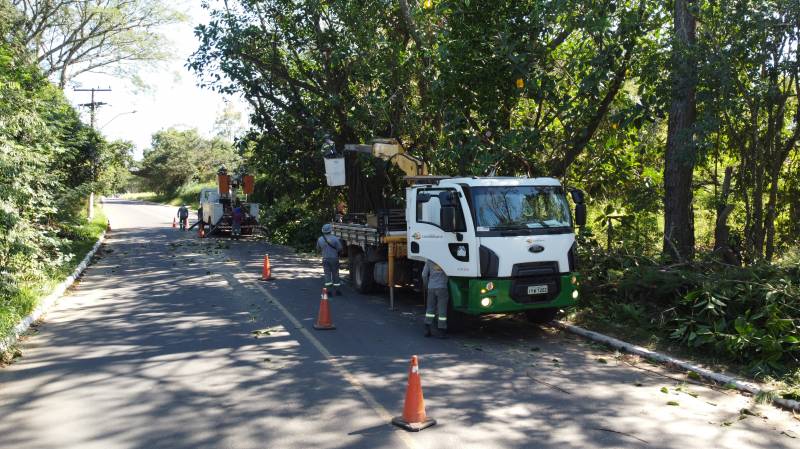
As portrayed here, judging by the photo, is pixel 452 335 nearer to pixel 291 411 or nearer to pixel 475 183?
pixel 475 183

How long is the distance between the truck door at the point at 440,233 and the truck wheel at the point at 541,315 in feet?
5.44

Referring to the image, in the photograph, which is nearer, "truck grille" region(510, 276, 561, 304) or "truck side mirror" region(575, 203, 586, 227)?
"truck grille" region(510, 276, 561, 304)

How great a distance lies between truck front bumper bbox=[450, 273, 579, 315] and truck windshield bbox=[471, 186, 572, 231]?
854 mm

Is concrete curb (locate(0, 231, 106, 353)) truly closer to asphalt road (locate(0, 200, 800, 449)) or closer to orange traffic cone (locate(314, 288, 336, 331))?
asphalt road (locate(0, 200, 800, 449))

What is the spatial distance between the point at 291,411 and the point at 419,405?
4.52ft

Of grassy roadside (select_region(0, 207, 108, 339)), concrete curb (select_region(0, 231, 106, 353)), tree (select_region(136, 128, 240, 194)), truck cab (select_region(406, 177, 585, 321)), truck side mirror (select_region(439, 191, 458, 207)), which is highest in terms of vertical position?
tree (select_region(136, 128, 240, 194))

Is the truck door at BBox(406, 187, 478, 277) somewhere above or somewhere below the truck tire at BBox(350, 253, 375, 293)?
above

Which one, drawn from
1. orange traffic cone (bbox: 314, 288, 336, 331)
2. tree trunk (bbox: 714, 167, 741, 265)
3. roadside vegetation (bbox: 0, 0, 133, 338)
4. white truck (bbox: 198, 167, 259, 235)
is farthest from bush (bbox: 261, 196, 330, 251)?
tree trunk (bbox: 714, 167, 741, 265)

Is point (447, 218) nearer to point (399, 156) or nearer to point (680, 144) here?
point (680, 144)

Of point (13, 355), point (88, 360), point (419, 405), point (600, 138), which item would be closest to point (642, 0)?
point (600, 138)

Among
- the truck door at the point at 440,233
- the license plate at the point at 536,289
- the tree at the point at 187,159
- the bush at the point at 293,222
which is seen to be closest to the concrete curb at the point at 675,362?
the license plate at the point at 536,289

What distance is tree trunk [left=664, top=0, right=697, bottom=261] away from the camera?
11672mm

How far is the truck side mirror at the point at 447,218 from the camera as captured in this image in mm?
10281

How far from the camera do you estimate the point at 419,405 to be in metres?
6.29
